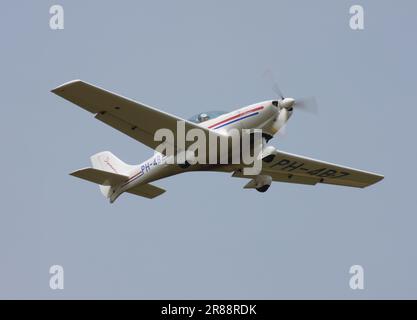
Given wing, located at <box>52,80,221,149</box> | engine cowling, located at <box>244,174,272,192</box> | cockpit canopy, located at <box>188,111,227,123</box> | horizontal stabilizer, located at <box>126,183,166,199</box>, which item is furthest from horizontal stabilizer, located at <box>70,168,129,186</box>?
engine cowling, located at <box>244,174,272,192</box>

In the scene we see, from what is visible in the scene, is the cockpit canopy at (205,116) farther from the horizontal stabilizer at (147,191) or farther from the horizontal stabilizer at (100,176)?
the horizontal stabilizer at (147,191)

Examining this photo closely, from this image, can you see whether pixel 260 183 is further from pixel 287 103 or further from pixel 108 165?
pixel 108 165

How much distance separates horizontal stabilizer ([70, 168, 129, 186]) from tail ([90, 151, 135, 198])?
1.15 ft

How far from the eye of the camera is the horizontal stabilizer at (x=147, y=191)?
2897 centimetres

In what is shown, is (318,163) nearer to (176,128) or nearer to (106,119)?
(176,128)

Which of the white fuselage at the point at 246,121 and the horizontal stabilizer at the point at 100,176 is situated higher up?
the white fuselage at the point at 246,121

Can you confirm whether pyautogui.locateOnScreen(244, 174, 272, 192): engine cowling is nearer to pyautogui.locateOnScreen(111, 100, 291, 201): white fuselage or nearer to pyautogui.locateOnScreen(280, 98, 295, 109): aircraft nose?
pyautogui.locateOnScreen(111, 100, 291, 201): white fuselage

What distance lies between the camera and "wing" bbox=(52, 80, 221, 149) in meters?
23.3

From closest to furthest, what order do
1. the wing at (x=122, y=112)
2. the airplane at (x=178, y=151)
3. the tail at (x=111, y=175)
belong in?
the wing at (x=122, y=112) → the airplane at (x=178, y=151) → the tail at (x=111, y=175)

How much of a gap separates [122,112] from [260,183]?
5.49 m

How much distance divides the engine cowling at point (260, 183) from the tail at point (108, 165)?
4048 millimetres

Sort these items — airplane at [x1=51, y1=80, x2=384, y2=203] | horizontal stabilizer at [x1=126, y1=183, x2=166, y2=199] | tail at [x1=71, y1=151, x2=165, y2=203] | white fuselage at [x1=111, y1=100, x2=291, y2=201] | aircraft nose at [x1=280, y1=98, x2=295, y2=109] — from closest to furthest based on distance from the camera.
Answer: airplane at [x1=51, y1=80, x2=384, y2=203] < aircraft nose at [x1=280, y1=98, x2=295, y2=109] < white fuselage at [x1=111, y1=100, x2=291, y2=201] < tail at [x1=71, y1=151, x2=165, y2=203] < horizontal stabilizer at [x1=126, y1=183, x2=166, y2=199]

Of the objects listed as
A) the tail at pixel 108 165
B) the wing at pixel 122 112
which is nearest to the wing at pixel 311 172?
the wing at pixel 122 112

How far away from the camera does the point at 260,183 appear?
27672 mm
